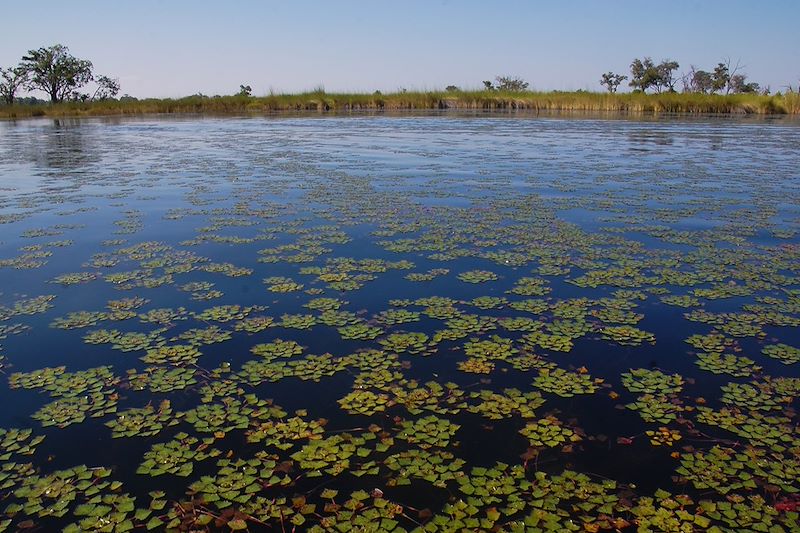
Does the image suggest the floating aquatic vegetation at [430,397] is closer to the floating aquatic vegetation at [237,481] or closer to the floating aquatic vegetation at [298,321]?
the floating aquatic vegetation at [237,481]

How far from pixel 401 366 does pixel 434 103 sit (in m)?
51.1

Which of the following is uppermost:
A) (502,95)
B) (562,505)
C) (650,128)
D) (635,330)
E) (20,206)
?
(502,95)

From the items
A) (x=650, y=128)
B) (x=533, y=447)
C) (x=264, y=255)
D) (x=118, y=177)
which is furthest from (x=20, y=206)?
(x=650, y=128)

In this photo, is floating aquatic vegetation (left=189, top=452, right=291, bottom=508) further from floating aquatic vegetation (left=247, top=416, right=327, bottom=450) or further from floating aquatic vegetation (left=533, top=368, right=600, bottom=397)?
floating aquatic vegetation (left=533, top=368, right=600, bottom=397)

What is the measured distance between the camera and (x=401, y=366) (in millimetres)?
4730

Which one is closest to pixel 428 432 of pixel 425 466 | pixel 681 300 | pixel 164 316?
pixel 425 466

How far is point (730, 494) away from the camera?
3227 mm

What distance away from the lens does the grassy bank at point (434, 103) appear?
42625 millimetres

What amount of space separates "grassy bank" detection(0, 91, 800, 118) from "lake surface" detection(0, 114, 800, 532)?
37.0 meters

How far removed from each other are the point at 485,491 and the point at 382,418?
984 millimetres

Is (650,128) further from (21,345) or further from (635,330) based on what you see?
(21,345)

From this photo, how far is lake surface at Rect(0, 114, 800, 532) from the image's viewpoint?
3219mm

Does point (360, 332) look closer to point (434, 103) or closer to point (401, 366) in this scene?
point (401, 366)

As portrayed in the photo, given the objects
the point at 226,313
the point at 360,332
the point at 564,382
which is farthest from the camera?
the point at 226,313
